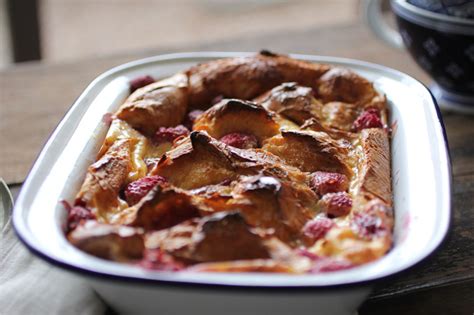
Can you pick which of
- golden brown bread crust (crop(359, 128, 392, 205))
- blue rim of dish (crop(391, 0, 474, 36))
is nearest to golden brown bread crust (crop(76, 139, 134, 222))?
golden brown bread crust (crop(359, 128, 392, 205))

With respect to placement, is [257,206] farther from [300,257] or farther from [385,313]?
[385,313]

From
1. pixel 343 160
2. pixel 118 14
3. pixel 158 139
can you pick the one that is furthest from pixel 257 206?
pixel 118 14

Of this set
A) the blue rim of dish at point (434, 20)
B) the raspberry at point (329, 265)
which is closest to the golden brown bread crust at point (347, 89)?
the blue rim of dish at point (434, 20)

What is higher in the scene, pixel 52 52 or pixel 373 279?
pixel 373 279

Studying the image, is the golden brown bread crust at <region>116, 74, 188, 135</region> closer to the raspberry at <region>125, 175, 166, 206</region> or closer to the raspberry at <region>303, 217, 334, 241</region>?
the raspberry at <region>125, 175, 166, 206</region>

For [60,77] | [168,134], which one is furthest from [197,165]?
[60,77]

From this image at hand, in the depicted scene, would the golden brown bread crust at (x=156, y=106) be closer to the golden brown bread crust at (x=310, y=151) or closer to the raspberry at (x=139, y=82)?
the raspberry at (x=139, y=82)

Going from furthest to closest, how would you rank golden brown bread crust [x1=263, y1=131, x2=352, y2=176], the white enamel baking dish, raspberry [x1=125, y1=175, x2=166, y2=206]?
golden brown bread crust [x1=263, y1=131, x2=352, y2=176] → raspberry [x1=125, y1=175, x2=166, y2=206] → the white enamel baking dish
